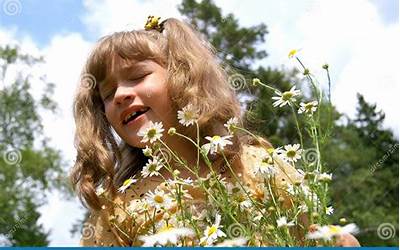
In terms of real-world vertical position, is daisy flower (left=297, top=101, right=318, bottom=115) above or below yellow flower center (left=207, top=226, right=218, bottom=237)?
above

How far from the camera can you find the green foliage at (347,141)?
41.3ft

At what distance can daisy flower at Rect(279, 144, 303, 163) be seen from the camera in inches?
44.0

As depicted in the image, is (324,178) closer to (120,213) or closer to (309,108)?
(309,108)

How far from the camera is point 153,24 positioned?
224 cm

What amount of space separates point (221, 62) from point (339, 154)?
14.2m

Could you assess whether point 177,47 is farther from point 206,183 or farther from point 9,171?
point 9,171

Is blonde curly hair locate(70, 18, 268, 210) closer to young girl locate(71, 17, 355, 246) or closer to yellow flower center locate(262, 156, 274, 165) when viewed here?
young girl locate(71, 17, 355, 246)

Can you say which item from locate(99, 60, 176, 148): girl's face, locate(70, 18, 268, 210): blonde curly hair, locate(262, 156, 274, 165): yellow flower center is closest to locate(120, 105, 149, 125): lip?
locate(99, 60, 176, 148): girl's face

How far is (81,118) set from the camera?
6.57 ft

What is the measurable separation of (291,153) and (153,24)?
1.21 meters

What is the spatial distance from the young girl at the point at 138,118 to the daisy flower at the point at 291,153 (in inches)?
19.3

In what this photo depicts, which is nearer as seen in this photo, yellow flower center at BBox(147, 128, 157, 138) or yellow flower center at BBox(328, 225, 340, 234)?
yellow flower center at BBox(328, 225, 340, 234)

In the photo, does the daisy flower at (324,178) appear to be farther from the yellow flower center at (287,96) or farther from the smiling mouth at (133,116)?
the smiling mouth at (133,116)

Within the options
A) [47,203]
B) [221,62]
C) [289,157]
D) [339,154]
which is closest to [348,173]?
[339,154]
